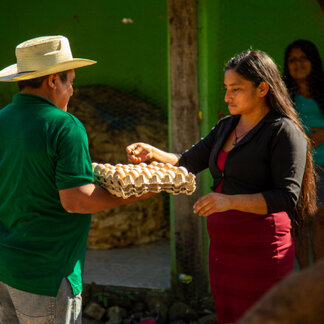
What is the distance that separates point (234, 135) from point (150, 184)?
0.62 m

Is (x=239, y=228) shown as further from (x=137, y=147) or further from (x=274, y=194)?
(x=137, y=147)

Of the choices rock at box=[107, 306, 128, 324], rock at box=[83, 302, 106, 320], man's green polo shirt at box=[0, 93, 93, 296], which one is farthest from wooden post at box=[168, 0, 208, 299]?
man's green polo shirt at box=[0, 93, 93, 296]

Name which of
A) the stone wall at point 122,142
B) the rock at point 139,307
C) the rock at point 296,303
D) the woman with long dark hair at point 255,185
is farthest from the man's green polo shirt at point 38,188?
the stone wall at point 122,142

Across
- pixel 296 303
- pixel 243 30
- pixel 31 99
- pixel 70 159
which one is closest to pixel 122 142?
pixel 243 30

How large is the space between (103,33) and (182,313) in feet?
10.8

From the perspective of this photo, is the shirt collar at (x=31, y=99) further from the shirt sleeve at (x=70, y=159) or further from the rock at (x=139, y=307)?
the rock at (x=139, y=307)

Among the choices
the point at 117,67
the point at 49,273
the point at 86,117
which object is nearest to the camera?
the point at 49,273

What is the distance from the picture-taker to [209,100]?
4.05m

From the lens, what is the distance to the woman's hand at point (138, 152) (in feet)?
9.45

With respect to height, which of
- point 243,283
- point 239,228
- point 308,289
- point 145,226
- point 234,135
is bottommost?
point 145,226

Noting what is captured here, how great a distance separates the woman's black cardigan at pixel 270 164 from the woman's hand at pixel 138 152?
406 millimetres

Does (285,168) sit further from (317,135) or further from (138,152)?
(317,135)

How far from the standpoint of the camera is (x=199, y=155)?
2.88 meters

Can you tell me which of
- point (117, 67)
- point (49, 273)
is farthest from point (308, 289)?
point (117, 67)
